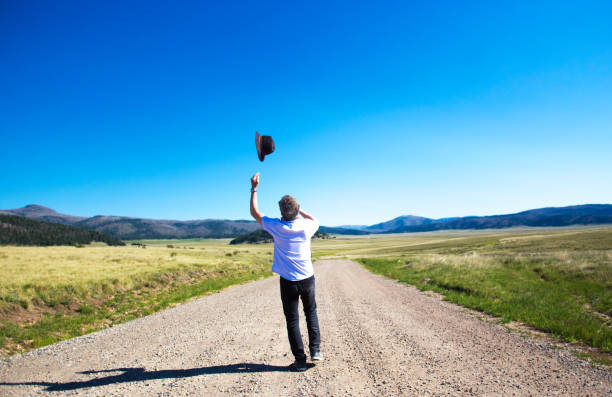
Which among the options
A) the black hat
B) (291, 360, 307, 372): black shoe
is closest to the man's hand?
the black hat

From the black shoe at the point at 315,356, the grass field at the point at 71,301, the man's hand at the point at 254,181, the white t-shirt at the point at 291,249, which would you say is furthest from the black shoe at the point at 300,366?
the grass field at the point at 71,301

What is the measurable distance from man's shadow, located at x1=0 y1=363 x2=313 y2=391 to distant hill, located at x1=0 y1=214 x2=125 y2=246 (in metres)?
128

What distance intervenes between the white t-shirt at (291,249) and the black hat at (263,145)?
46.2 inches

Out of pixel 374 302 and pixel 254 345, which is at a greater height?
pixel 254 345

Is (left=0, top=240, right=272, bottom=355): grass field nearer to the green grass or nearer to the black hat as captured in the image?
the black hat

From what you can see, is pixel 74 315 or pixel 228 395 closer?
pixel 228 395

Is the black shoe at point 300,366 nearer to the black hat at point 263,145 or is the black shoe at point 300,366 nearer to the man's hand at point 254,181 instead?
the man's hand at point 254,181

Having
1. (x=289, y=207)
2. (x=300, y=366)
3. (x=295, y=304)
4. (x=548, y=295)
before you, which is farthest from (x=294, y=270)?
(x=548, y=295)

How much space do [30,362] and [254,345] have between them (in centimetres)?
426

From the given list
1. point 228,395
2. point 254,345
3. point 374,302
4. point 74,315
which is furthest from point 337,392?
point 74,315

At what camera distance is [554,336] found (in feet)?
21.3

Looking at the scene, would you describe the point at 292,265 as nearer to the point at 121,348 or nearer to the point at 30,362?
the point at 121,348

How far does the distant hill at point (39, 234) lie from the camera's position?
103 meters

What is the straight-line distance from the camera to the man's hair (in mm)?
4945
